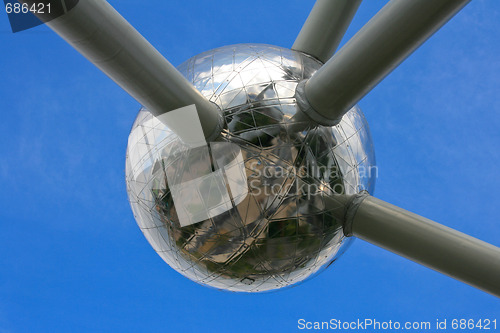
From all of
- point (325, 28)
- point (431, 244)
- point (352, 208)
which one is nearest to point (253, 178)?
point (352, 208)

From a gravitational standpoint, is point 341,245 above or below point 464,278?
above

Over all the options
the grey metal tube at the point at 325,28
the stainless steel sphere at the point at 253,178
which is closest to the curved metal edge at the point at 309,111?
the stainless steel sphere at the point at 253,178

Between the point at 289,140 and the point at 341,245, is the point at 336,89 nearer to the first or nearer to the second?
the point at 289,140

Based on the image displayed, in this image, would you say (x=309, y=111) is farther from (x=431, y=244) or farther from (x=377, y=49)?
(x=431, y=244)

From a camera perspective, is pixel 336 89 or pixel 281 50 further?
pixel 281 50

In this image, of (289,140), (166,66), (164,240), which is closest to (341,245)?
(289,140)

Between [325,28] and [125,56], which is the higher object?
[325,28]
